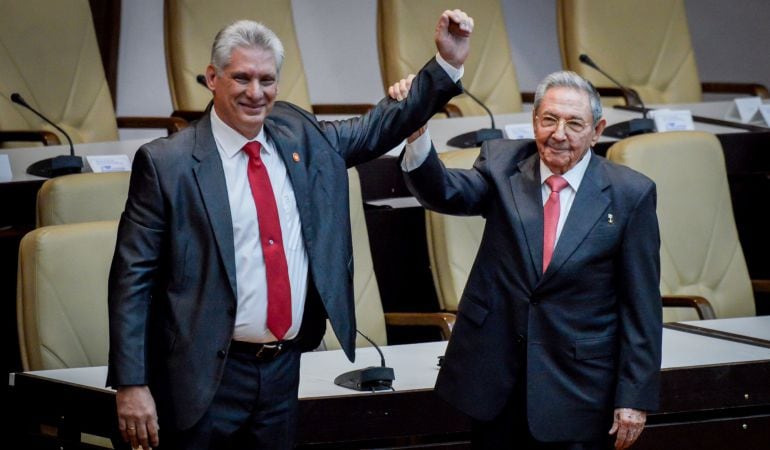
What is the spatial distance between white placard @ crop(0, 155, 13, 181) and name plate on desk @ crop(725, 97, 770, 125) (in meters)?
2.44

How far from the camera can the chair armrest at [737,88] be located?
5219mm

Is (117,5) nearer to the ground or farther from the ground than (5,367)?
farther from the ground

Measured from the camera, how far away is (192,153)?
2.03m

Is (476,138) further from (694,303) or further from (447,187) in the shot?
(447,187)

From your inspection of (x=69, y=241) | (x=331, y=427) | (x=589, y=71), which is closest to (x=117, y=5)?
(x=589, y=71)

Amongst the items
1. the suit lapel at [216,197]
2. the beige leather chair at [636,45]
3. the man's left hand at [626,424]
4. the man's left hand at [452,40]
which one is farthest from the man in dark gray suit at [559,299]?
the beige leather chair at [636,45]

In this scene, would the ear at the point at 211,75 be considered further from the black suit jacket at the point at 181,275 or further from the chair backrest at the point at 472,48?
the chair backrest at the point at 472,48

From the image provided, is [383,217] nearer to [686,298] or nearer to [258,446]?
[686,298]

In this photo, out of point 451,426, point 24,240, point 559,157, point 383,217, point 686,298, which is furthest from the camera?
point 383,217

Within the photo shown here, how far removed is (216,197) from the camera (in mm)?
2014

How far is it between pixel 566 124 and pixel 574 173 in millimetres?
98

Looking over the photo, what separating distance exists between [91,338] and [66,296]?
11cm

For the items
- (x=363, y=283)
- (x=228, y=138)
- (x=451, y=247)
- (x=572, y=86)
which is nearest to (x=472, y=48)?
(x=451, y=247)

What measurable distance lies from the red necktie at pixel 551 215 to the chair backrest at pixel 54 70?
2.47 m
